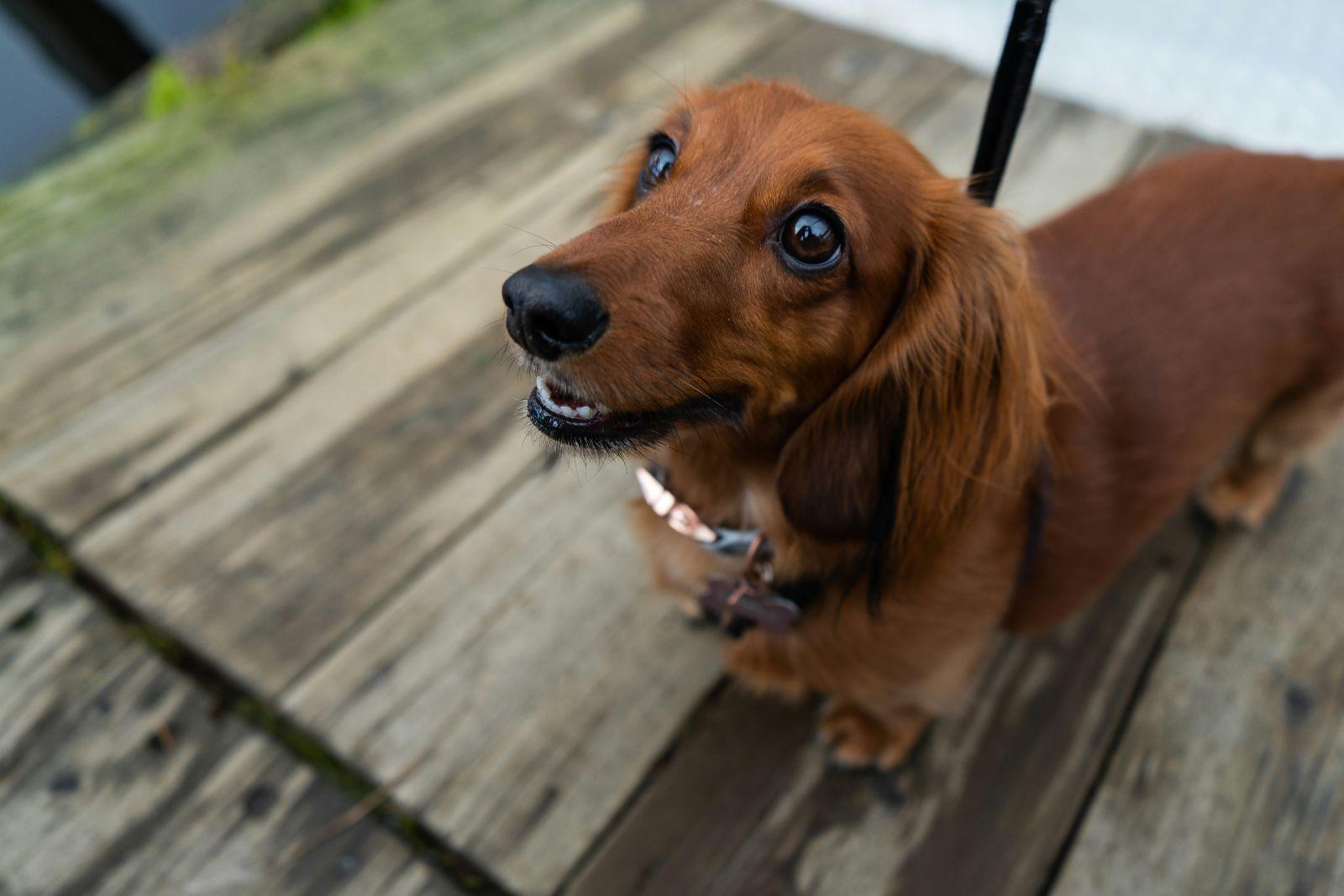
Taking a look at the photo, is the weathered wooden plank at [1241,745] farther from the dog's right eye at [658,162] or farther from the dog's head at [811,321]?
the dog's right eye at [658,162]

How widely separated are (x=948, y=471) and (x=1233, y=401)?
2.25 ft

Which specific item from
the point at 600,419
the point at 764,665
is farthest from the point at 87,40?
the point at 764,665

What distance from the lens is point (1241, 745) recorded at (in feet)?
5.69

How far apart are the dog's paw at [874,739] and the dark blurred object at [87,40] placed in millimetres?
5334

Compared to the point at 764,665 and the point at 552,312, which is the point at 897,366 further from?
the point at 764,665

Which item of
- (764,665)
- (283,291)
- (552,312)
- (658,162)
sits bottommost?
(764,665)

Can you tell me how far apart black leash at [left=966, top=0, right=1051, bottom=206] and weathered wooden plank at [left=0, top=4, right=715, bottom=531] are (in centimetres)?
166

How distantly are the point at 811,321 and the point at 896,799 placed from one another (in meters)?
1.02

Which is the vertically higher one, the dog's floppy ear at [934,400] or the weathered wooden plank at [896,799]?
the dog's floppy ear at [934,400]

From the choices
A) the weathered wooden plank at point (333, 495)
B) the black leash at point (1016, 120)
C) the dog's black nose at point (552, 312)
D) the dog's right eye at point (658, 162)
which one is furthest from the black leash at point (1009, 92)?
the weathered wooden plank at point (333, 495)

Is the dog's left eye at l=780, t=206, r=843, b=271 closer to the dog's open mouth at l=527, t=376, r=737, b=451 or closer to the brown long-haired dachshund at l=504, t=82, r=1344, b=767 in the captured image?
the brown long-haired dachshund at l=504, t=82, r=1344, b=767

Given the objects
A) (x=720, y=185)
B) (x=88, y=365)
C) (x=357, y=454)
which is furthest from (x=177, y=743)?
(x=720, y=185)

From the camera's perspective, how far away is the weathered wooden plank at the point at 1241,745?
1.60 metres

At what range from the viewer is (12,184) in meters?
2.88
